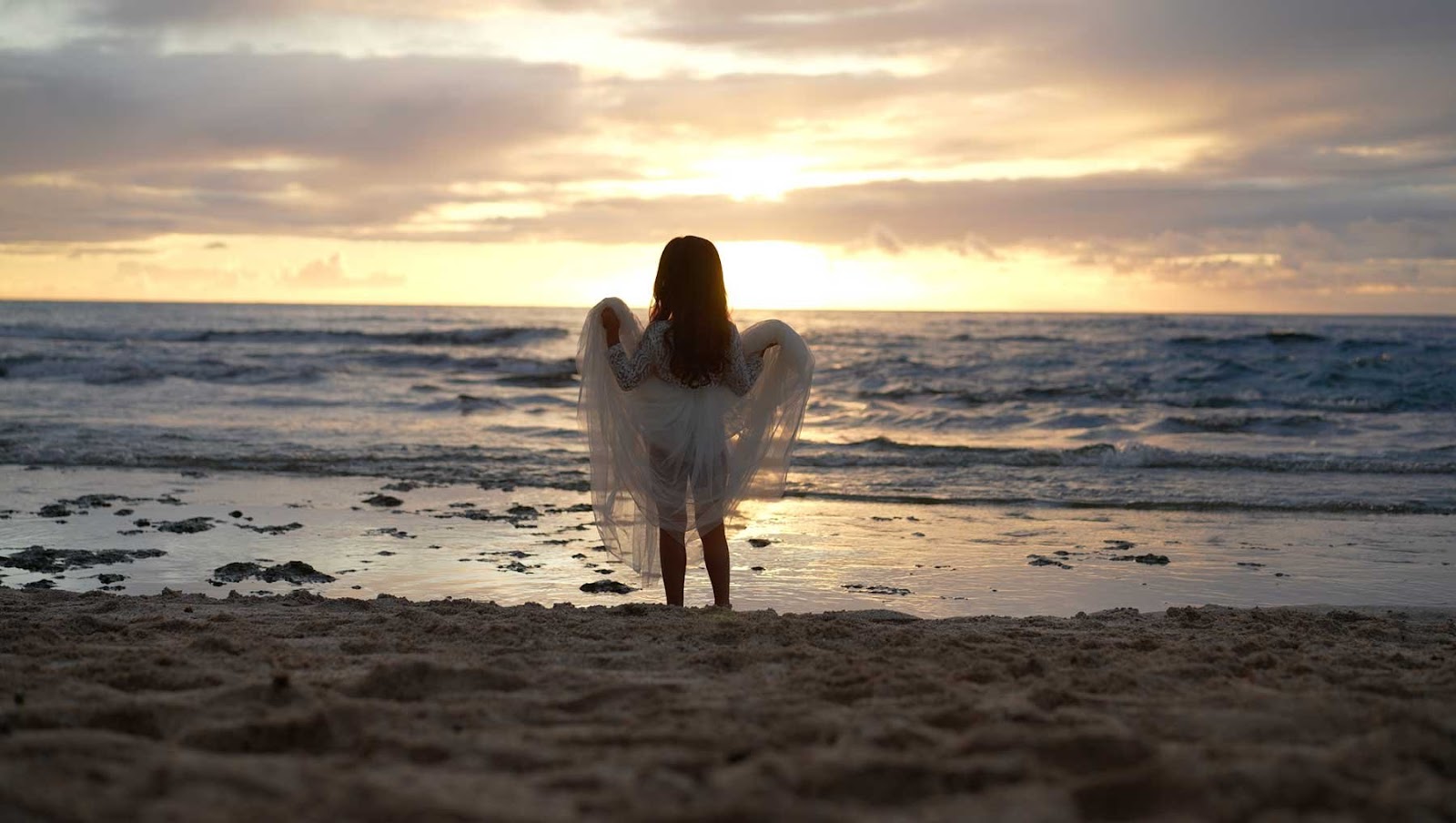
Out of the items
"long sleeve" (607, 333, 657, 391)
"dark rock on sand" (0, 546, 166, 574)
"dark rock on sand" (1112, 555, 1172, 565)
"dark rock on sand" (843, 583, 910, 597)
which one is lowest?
"dark rock on sand" (1112, 555, 1172, 565)

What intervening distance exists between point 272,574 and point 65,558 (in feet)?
4.44

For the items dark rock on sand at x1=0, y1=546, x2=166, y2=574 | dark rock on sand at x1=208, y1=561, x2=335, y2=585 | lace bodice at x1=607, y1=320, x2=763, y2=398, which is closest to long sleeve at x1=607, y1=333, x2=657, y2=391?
lace bodice at x1=607, y1=320, x2=763, y2=398

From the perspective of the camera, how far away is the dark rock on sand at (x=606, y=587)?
6.15m

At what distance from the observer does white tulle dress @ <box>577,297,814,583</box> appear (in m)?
5.44

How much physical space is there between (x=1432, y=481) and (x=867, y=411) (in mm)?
Result: 9424

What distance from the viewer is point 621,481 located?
562 cm

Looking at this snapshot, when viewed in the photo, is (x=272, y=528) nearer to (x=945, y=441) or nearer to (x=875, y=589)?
(x=875, y=589)

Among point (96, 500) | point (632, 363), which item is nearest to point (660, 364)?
point (632, 363)

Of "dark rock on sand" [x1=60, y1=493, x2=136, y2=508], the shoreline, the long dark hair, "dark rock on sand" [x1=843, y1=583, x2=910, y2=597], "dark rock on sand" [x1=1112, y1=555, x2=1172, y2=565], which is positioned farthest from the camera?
"dark rock on sand" [x1=60, y1=493, x2=136, y2=508]

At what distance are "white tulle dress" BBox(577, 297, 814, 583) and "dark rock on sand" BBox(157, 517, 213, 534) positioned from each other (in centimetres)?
351

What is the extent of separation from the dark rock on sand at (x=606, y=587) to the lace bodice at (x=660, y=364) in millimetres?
1380

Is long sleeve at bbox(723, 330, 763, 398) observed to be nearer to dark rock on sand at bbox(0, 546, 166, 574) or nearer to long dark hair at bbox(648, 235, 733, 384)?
long dark hair at bbox(648, 235, 733, 384)

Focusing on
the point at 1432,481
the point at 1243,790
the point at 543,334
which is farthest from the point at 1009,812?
the point at 543,334

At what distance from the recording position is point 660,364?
5.35m
